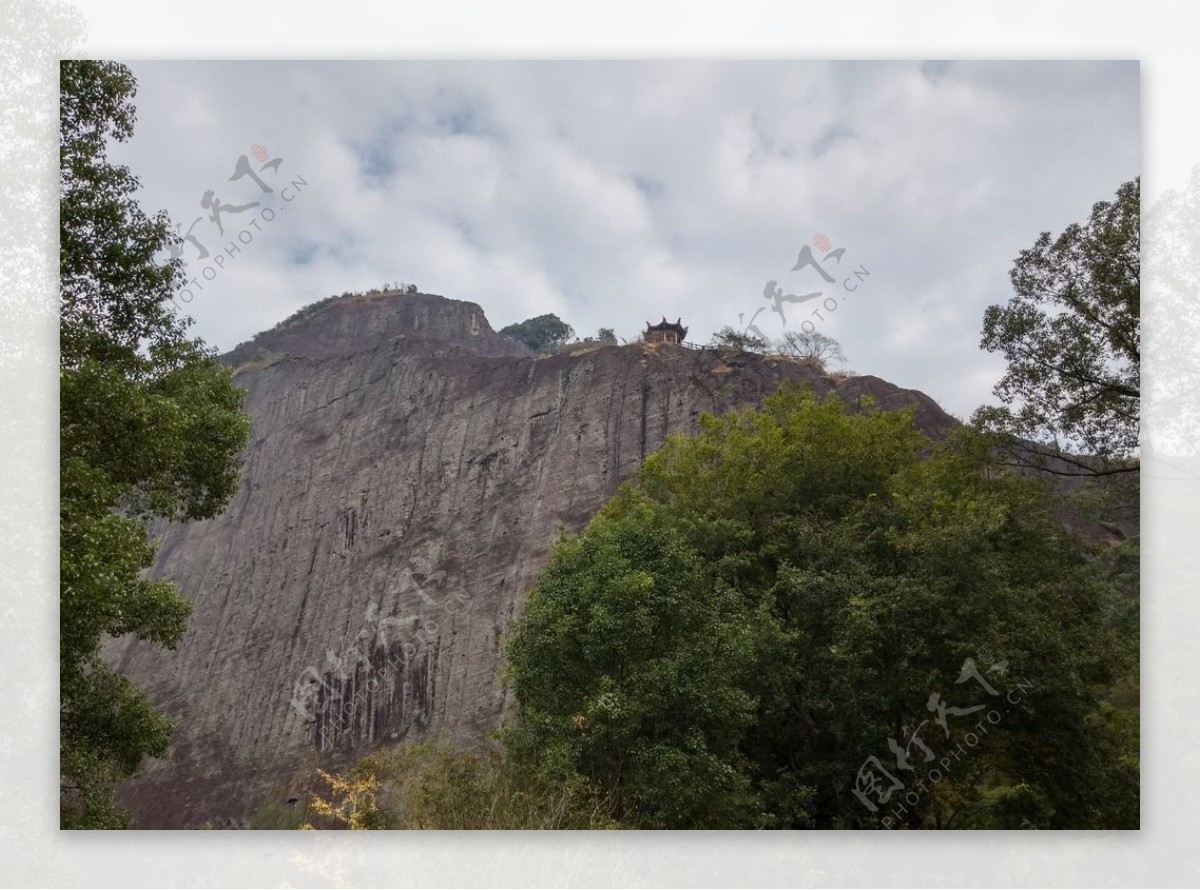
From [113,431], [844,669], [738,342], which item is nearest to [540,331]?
[738,342]

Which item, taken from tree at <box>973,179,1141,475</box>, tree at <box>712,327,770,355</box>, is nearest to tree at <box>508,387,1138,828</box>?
tree at <box>973,179,1141,475</box>

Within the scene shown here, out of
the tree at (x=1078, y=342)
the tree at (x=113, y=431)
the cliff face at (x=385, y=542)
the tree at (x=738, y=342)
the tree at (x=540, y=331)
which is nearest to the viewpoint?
the tree at (x=113, y=431)

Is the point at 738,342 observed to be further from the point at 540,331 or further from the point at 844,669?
the point at 540,331

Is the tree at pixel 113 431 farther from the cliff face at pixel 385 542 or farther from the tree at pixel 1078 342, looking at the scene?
the cliff face at pixel 385 542

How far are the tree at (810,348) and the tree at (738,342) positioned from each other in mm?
652

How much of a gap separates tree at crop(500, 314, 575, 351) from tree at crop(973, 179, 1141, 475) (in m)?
36.5

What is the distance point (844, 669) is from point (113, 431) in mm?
7409

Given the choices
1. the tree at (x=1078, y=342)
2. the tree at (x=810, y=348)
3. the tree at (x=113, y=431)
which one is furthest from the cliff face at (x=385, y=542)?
the tree at (x=113, y=431)

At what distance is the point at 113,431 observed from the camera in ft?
22.4

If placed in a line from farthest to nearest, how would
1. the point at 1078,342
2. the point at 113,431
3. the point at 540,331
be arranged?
the point at 540,331 → the point at 1078,342 → the point at 113,431

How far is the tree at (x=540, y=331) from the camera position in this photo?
46.3 metres

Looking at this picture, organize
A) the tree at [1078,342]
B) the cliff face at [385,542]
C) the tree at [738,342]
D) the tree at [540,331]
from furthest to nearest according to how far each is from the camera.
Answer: the tree at [540,331] < the tree at [738,342] < the cliff face at [385,542] < the tree at [1078,342]

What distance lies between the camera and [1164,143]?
7.46m

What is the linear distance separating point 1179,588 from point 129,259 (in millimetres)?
9120
